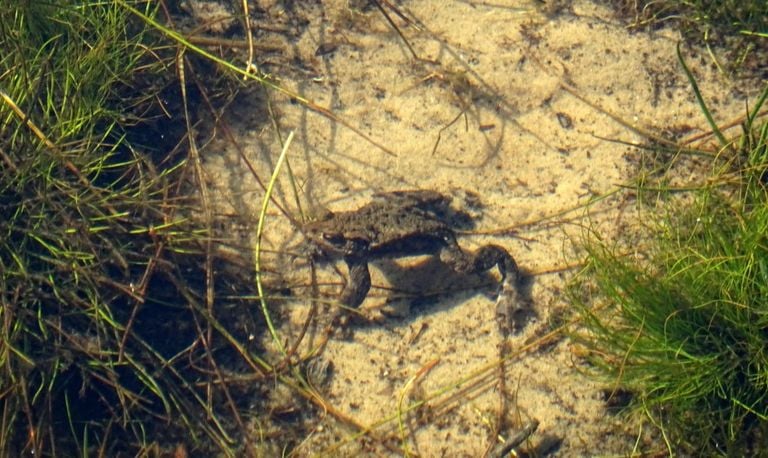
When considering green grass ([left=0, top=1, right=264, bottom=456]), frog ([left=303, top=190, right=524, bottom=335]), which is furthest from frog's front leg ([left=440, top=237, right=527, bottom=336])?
green grass ([left=0, top=1, right=264, bottom=456])

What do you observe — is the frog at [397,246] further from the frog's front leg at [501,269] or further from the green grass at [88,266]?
the green grass at [88,266]

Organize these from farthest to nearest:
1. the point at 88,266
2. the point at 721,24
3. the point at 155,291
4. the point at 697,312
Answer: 1. the point at 721,24
2. the point at 155,291
3. the point at 88,266
4. the point at 697,312

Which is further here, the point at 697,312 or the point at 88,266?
the point at 88,266

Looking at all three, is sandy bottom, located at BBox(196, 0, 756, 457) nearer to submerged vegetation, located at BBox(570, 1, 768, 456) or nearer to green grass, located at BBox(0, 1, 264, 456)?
submerged vegetation, located at BBox(570, 1, 768, 456)

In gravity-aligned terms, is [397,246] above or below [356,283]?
above

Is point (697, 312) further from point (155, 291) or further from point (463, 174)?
point (155, 291)

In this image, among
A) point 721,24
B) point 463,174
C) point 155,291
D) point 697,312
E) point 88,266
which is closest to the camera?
point 697,312

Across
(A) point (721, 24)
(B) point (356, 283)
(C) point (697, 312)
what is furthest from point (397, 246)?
(A) point (721, 24)
